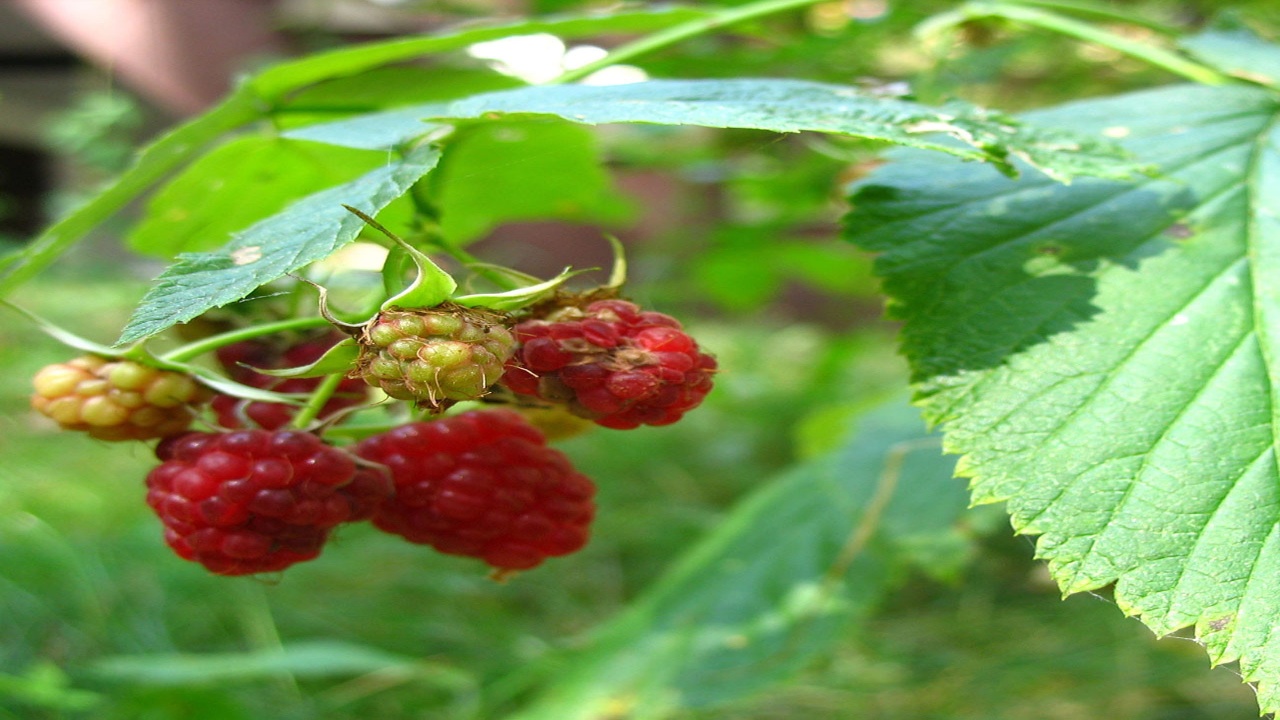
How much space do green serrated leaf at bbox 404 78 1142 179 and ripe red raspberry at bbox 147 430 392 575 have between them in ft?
0.66

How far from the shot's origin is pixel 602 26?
0.83 meters

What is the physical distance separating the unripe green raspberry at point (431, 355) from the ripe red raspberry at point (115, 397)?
Answer: 0.61ft

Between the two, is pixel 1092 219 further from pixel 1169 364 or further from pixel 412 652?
pixel 412 652

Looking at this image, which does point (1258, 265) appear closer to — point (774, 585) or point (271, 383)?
point (271, 383)

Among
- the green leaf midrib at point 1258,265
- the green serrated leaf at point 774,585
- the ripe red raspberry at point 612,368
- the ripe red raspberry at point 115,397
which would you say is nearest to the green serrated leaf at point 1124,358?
the green leaf midrib at point 1258,265

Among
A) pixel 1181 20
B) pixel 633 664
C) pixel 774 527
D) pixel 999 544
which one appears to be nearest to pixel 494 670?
pixel 633 664

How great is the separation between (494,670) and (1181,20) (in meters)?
1.91

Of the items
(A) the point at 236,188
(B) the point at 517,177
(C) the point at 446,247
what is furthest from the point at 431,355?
(B) the point at 517,177

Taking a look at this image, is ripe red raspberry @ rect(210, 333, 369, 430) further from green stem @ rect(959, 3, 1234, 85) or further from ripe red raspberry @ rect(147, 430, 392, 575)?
green stem @ rect(959, 3, 1234, 85)

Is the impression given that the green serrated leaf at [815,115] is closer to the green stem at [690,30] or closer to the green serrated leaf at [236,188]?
the green stem at [690,30]

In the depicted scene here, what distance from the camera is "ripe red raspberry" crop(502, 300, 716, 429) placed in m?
0.50

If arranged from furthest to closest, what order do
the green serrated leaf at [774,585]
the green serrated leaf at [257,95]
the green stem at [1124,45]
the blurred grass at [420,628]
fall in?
the blurred grass at [420,628] < the green serrated leaf at [774,585] < the green stem at [1124,45] < the green serrated leaf at [257,95]

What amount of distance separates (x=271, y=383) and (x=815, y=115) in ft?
1.15

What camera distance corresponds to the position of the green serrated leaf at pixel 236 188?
812 mm
